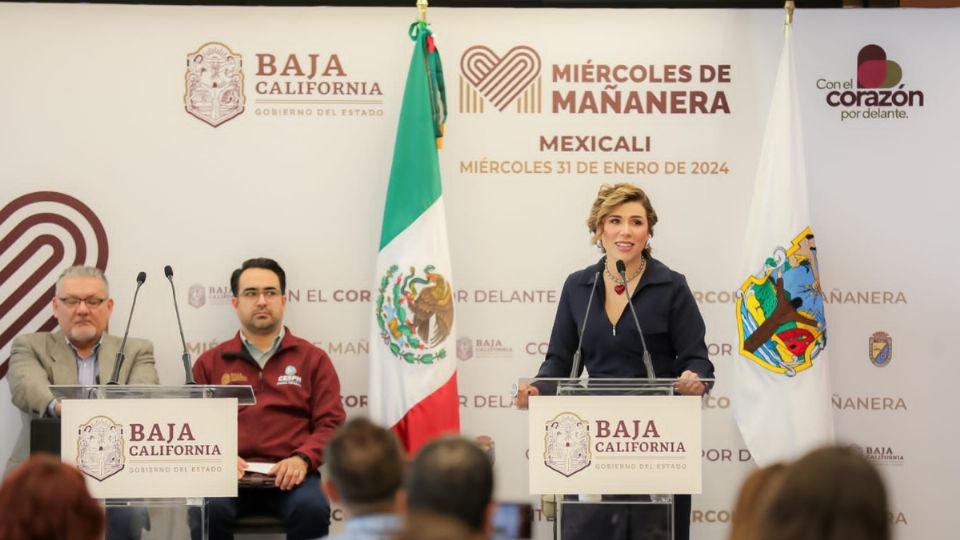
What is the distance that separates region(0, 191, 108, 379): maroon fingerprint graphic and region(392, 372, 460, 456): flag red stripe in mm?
1741

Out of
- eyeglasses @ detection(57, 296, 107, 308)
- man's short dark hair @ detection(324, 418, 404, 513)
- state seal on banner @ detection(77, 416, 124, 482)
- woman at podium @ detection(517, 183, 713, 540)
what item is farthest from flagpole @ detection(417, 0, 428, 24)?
man's short dark hair @ detection(324, 418, 404, 513)

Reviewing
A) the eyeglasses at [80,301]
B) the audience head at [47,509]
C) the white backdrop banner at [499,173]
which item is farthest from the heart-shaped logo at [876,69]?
the audience head at [47,509]

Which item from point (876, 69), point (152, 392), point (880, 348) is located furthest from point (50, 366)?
point (876, 69)

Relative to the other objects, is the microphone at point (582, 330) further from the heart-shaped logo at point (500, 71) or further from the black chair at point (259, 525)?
the black chair at point (259, 525)

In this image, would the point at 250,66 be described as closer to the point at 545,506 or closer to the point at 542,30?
the point at 542,30

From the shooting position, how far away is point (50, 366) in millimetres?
6027

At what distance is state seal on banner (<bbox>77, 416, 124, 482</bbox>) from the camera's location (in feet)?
16.1

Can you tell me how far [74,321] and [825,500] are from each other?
4.75 metres

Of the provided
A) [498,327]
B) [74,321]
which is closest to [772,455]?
[498,327]

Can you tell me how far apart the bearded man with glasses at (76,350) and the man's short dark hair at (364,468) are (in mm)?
3187

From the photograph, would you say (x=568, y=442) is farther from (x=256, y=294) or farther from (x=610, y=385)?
(x=256, y=294)

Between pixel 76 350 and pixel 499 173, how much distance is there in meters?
2.24

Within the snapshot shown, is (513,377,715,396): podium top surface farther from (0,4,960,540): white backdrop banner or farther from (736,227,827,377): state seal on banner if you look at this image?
(0,4,960,540): white backdrop banner

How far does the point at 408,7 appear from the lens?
662 centimetres
